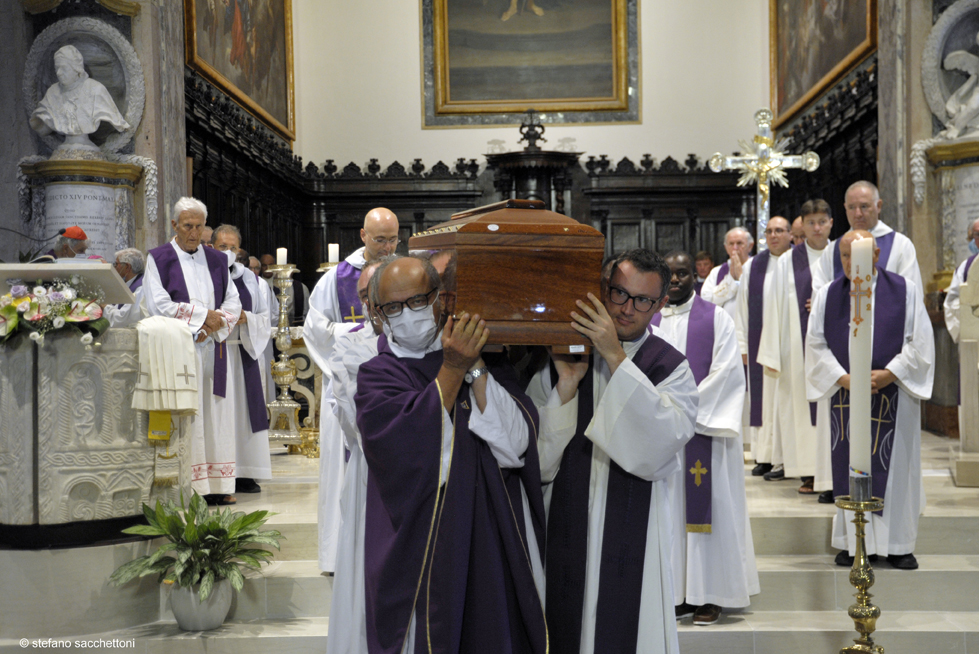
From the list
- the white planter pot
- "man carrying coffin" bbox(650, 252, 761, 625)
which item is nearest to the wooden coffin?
"man carrying coffin" bbox(650, 252, 761, 625)

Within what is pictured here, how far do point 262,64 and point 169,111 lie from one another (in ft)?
14.8

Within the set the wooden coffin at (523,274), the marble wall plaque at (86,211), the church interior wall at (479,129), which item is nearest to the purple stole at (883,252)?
the wooden coffin at (523,274)

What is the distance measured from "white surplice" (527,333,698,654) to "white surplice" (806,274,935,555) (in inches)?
90.9

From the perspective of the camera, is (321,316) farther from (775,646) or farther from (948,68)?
(948,68)

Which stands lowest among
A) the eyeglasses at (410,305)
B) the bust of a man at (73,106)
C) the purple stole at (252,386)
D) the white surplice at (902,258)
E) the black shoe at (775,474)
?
the black shoe at (775,474)

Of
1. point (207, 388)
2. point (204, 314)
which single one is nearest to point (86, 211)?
point (207, 388)

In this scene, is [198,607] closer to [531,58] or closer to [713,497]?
[713,497]

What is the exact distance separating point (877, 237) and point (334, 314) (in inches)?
123

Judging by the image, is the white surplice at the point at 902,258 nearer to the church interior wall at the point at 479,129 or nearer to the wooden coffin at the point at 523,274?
the wooden coffin at the point at 523,274

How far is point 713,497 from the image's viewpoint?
4.12 meters

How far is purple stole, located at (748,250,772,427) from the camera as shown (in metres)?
6.35

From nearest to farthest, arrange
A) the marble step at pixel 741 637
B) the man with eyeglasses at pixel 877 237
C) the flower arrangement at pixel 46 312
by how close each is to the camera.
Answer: the marble step at pixel 741 637
the flower arrangement at pixel 46 312
the man with eyeglasses at pixel 877 237

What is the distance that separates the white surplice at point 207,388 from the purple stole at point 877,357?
3553 millimetres

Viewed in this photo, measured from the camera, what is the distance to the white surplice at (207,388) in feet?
17.8
